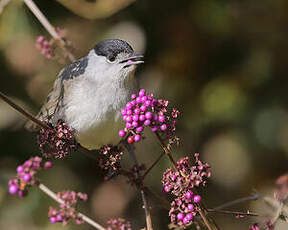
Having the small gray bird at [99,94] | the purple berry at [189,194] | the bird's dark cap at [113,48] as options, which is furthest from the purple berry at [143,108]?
the bird's dark cap at [113,48]

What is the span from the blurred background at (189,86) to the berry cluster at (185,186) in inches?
84.3

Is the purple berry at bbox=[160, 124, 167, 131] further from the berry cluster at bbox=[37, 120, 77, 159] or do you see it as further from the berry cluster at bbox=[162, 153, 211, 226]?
the berry cluster at bbox=[37, 120, 77, 159]

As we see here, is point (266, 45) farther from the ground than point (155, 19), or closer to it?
closer to it

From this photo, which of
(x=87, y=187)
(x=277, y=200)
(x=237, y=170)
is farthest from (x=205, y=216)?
(x=87, y=187)

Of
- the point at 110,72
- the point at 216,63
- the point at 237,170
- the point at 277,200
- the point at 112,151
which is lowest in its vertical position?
the point at 277,200

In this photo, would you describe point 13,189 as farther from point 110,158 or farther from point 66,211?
point 110,158

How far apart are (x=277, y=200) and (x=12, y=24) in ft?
9.75

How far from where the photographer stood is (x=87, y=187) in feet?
14.5

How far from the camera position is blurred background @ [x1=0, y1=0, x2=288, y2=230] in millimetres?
4184

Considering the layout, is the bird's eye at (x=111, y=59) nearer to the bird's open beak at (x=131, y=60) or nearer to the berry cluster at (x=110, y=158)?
the bird's open beak at (x=131, y=60)

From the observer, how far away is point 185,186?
6.39 ft

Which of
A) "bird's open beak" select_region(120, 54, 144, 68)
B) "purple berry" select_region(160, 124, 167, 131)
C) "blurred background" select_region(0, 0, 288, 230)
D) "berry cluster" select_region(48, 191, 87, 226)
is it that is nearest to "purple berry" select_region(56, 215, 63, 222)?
"berry cluster" select_region(48, 191, 87, 226)

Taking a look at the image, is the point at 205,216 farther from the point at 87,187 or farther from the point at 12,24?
the point at 12,24

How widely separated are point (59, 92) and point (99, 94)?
50 cm
